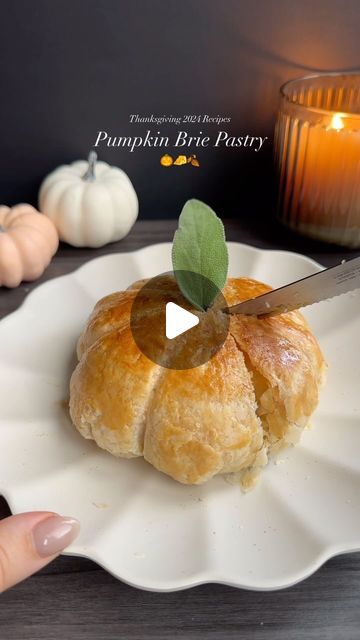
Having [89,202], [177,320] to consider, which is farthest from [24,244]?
[177,320]

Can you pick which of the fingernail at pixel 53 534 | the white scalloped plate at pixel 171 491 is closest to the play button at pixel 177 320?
the white scalloped plate at pixel 171 491

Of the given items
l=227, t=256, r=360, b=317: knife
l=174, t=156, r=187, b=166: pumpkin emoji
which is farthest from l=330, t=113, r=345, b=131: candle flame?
l=227, t=256, r=360, b=317: knife

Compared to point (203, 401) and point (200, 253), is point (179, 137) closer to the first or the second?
point (200, 253)

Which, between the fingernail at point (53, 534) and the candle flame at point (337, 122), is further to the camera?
the candle flame at point (337, 122)

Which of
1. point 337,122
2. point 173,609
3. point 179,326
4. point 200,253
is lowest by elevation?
point 173,609

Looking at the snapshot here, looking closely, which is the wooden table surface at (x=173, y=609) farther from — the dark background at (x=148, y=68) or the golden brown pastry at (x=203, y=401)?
the dark background at (x=148, y=68)

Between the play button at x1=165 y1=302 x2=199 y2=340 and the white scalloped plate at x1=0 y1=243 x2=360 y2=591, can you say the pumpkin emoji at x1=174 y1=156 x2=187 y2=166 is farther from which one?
the play button at x1=165 y1=302 x2=199 y2=340
